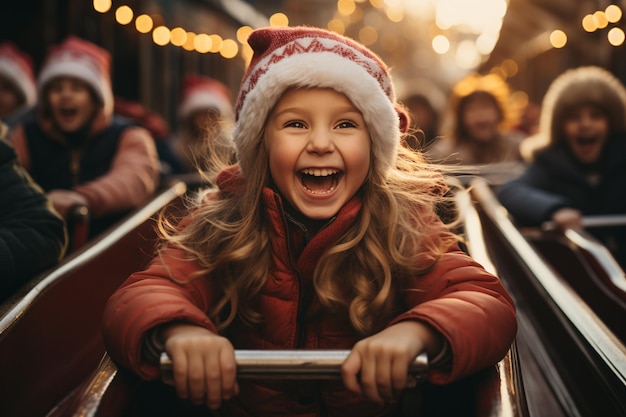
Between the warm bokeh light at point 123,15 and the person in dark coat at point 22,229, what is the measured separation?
824cm

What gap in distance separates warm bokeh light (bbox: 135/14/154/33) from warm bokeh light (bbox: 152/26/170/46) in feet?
1.47

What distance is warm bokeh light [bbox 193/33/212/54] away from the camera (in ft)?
46.1

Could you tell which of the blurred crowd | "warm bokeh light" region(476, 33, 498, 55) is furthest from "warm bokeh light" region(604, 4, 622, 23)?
"warm bokeh light" region(476, 33, 498, 55)

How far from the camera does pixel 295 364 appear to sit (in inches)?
53.7

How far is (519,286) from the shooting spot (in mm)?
3127

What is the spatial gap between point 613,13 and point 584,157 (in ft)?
11.6

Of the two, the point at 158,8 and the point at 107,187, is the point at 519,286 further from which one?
the point at 158,8

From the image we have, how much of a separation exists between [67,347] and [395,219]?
134 cm

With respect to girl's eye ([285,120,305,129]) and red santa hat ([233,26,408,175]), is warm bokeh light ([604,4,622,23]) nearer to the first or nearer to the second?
red santa hat ([233,26,408,175])

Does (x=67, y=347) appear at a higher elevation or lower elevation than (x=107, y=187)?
lower

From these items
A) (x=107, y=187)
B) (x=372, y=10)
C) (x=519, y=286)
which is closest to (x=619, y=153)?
(x=519, y=286)

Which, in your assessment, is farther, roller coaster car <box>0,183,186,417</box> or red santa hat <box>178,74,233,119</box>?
red santa hat <box>178,74,233,119</box>

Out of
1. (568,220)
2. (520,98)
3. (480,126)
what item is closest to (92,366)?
(568,220)

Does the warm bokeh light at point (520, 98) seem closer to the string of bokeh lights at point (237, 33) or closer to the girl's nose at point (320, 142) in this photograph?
the string of bokeh lights at point (237, 33)
